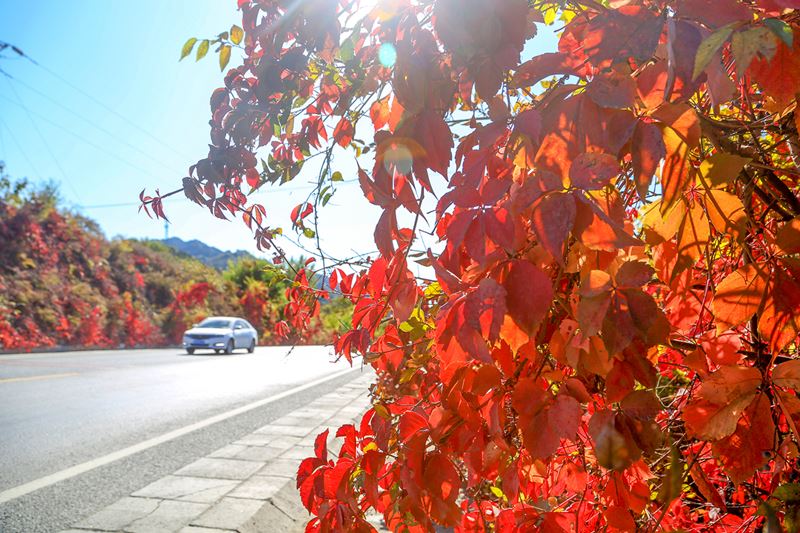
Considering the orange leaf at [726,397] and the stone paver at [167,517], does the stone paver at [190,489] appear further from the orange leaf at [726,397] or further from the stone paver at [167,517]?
the orange leaf at [726,397]

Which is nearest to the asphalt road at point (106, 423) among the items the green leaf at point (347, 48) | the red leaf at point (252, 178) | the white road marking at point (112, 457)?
the white road marking at point (112, 457)

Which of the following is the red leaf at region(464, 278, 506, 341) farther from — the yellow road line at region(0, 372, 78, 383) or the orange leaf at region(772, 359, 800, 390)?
the yellow road line at region(0, 372, 78, 383)

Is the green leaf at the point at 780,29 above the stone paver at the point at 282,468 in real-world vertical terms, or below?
above

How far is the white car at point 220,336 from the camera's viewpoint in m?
16.1

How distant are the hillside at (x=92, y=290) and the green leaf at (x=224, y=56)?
13.2 meters

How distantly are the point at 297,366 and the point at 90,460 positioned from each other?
26.3ft

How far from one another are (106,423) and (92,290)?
59.4 ft

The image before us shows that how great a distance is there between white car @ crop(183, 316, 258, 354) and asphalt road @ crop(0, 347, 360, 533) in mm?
5644

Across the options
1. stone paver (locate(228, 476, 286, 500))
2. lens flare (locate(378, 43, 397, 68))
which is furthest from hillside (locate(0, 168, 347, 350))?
lens flare (locate(378, 43, 397, 68))

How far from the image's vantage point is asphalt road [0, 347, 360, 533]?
10.1ft

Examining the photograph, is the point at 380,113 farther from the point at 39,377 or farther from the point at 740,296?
the point at 39,377

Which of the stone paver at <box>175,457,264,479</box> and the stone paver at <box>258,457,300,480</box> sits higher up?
the stone paver at <box>175,457,264,479</box>

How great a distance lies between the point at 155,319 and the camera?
→ 2219 centimetres

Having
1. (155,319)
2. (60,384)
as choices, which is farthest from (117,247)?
(60,384)
